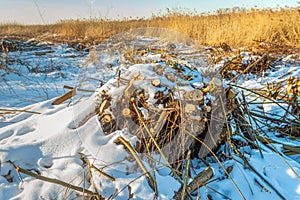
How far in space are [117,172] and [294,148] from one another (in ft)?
3.61

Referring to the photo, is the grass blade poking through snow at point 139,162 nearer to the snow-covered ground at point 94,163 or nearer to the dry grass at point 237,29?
the snow-covered ground at point 94,163

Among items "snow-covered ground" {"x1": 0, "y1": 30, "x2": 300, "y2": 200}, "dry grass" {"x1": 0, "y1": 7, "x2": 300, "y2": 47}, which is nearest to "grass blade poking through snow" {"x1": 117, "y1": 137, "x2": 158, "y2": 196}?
"snow-covered ground" {"x1": 0, "y1": 30, "x2": 300, "y2": 200}

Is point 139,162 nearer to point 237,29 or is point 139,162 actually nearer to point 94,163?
point 94,163

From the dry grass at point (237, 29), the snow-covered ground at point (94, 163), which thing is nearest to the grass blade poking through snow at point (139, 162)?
the snow-covered ground at point (94, 163)

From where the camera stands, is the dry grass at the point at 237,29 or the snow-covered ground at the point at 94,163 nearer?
the snow-covered ground at the point at 94,163

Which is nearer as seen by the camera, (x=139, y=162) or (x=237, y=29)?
(x=139, y=162)

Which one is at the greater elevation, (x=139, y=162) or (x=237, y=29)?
(x=237, y=29)

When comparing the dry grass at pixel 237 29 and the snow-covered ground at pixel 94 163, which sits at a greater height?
the dry grass at pixel 237 29

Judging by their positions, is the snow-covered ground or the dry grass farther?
the dry grass

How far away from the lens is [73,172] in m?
1.11

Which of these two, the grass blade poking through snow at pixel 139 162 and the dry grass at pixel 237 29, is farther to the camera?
the dry grass at pixel 237 29

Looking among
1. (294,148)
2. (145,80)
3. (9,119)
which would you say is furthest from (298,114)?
(9,119)

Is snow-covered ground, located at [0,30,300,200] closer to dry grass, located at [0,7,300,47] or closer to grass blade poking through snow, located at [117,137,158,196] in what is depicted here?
grass blade poking through snow, located at [117,137,158,196]

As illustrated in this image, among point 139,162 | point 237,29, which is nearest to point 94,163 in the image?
point 139,162
